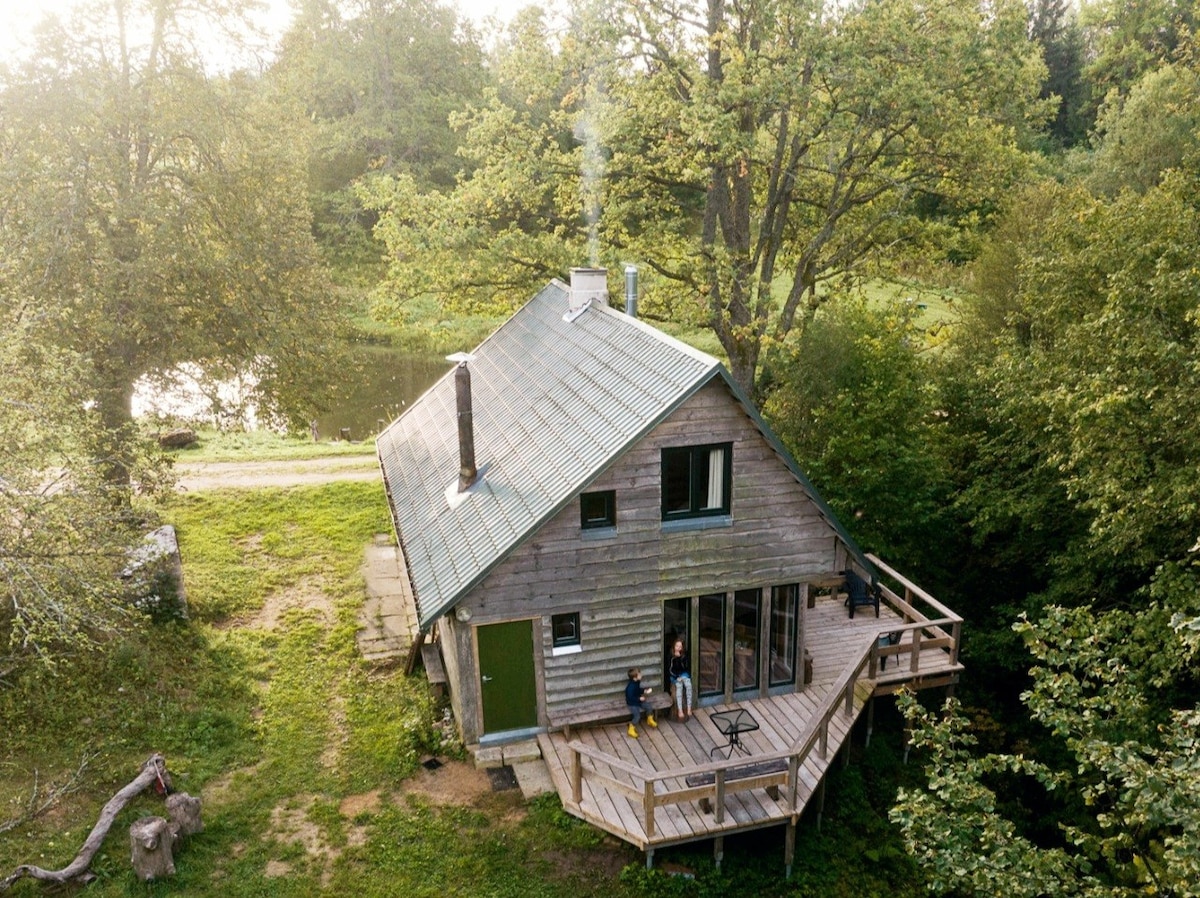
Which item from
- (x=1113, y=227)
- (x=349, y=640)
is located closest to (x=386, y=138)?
(x=349, y=640)

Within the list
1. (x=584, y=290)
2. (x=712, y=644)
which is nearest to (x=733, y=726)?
(x=712, y=644)

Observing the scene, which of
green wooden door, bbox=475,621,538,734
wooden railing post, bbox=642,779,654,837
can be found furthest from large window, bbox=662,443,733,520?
wooden railing post, bbox=642,779,654,837

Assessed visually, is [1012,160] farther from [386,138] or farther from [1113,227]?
[386,138]

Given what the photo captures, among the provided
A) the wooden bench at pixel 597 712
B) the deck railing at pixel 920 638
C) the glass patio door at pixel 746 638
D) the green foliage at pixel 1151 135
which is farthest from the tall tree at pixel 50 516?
the green foliage at pixel 1151 135

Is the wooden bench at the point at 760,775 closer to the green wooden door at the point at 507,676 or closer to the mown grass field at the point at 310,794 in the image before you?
the mown grass field at the point at 310,794

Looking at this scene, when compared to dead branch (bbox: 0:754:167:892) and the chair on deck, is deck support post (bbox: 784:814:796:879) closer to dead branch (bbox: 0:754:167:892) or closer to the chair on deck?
the chair on deck

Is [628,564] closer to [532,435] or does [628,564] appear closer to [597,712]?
[597,712]
